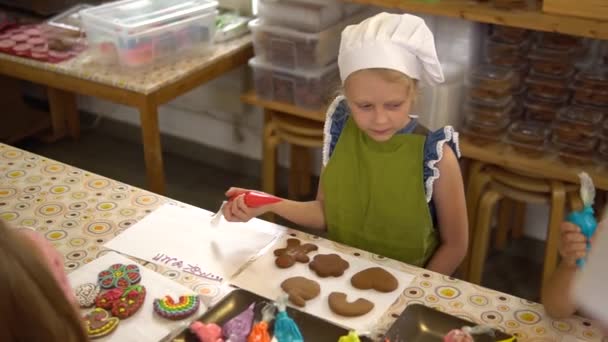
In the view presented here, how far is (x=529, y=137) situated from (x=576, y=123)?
0.45ft

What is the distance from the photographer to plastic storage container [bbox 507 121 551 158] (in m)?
2.08

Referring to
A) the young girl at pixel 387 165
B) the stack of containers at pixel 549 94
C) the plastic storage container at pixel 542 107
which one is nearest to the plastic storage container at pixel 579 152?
the stack of containers at pixel 549 94

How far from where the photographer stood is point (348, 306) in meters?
1.12

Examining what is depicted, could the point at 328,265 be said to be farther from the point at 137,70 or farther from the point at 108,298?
the point at 137,70

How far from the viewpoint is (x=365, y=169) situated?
1.45m

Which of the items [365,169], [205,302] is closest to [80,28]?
[365,169]

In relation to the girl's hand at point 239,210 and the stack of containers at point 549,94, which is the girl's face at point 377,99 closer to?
the girl's hand at point 239,210

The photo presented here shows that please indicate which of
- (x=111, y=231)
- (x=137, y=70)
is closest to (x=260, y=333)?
(x=111, y=231)

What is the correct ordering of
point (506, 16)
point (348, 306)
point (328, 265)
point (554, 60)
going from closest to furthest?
point (348, 306) → point (328, 265) → point (506, 16) → point (554, 60)

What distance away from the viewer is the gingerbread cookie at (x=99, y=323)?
3.53 ft

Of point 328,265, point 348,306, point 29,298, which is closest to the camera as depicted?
point 29,298

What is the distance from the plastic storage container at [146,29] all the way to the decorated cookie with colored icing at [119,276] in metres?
1.24

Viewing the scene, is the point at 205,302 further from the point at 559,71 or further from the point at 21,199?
the point at 559,71

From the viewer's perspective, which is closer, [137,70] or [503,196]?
[503,196]
